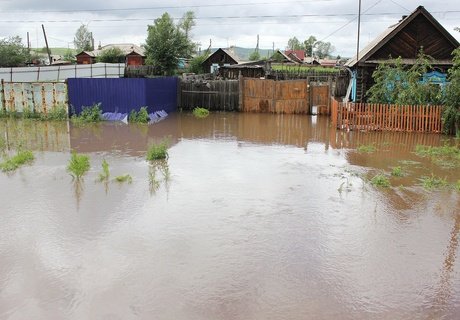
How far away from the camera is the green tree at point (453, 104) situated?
15977 millimetres

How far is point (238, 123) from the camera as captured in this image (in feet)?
63.4

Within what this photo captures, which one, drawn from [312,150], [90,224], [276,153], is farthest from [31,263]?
[312,150]

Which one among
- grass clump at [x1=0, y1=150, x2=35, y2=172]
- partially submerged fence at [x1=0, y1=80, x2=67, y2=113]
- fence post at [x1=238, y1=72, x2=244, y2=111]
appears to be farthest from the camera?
fence post at [x1=238, y1=72, x2=244, y2=111]

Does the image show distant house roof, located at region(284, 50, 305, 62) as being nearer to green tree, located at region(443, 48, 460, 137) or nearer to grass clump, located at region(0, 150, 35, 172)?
green tree, located at region(443, 48, 460, 137)

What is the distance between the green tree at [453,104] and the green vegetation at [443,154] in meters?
2.31

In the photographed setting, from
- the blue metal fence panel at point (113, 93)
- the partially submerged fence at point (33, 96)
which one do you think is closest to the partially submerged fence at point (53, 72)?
the partially submerged fence at point (33, 96)

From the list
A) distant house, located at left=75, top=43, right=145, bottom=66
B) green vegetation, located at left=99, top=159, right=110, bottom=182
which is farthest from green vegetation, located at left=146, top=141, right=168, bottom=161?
distant house, located at left=75, top=43, right=145, bottom=66

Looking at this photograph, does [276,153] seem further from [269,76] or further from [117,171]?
[269,76]

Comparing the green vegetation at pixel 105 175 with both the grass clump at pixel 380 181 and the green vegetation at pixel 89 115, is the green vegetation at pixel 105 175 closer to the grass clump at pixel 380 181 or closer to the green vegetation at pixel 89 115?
the grass clump at pixel 380 181

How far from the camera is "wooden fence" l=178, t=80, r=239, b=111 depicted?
912 inches

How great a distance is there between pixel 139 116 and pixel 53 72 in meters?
14.4

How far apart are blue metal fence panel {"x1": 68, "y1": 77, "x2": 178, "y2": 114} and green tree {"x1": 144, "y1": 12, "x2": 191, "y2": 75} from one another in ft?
80.2

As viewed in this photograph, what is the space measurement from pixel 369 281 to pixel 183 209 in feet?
11.9

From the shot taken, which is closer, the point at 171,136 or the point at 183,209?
the point at 183,209
